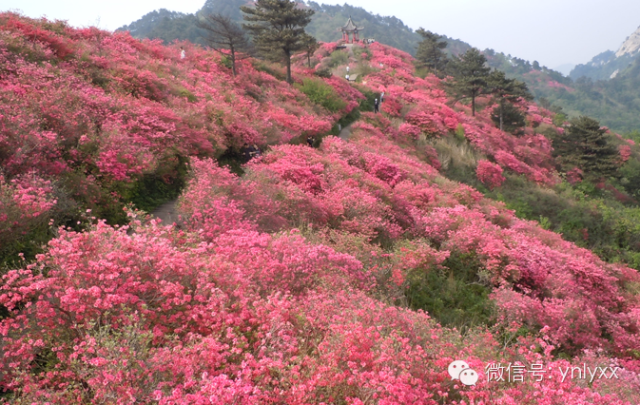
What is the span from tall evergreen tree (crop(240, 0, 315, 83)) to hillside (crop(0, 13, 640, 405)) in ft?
21.5

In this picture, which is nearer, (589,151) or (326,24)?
(589,151)

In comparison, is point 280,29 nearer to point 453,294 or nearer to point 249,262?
point 453,294

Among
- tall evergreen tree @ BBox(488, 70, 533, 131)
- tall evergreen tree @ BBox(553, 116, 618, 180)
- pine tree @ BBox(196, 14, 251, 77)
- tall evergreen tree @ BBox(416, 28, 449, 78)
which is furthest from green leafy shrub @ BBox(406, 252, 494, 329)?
tall evergreen tree @ BBox(416, 28, 449, 78)

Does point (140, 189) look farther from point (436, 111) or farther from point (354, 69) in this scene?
point (354, 69)

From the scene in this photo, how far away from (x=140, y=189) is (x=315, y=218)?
14.5 feet

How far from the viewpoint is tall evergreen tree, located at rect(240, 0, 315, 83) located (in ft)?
80.4

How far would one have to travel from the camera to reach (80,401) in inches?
139

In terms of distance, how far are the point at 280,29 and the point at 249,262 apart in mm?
23929

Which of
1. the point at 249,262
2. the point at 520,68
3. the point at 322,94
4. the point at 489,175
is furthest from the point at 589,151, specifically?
the point at 520,68

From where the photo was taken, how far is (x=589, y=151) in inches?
1075

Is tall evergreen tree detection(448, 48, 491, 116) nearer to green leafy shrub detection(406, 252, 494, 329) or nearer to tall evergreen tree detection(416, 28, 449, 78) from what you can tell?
tall evergreen tree detection(416, 28, 449, 78)

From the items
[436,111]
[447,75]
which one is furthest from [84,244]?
[447,75]

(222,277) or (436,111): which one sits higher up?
(436,111)

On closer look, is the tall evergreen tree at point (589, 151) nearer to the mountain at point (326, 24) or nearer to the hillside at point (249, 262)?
the hillside at point (249, 262)
